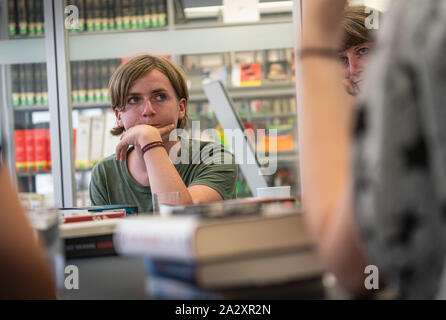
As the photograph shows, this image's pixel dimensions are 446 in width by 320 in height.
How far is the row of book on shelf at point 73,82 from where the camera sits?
3617 mm

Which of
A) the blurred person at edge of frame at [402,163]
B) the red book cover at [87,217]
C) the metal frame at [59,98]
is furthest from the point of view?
the metal frame at [59,98]

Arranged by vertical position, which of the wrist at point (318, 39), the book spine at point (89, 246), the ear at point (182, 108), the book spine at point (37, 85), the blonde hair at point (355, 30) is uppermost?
the book spine at point (37, 85)

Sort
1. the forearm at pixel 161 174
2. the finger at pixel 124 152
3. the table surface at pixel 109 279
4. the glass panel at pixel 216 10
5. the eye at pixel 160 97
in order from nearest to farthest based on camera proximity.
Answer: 1. the table surface at pixel 109 279
2. the forearm at pixel 161 174
3. the finger at pixel 124 152
4. the eye at pixel 160 97
5. the glass panel at pixel 216 10

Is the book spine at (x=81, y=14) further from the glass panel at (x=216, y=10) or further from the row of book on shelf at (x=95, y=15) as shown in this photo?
the glass panel at (x=216, y=10)

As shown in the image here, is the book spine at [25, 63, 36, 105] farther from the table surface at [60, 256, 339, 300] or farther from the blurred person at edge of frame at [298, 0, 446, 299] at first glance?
the blurred person at edge of frame at [298, 0, 446, 299]

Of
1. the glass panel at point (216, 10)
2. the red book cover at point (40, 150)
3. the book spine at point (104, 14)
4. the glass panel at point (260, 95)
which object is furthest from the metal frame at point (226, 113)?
the red book cover at point (40, 150)

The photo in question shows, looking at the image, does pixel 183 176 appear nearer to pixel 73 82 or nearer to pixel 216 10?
pixel 73 82

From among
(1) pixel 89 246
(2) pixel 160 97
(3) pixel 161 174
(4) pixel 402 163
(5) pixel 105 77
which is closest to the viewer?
(4) pixel 402 163

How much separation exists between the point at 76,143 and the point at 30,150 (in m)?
0.35

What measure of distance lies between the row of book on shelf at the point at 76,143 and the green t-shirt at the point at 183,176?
1692 mm

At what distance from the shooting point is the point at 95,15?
3.55m

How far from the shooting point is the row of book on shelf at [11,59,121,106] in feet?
11.9

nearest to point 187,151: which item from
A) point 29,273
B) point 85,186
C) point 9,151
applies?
point 29,273

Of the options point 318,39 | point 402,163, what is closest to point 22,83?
point 318,39
